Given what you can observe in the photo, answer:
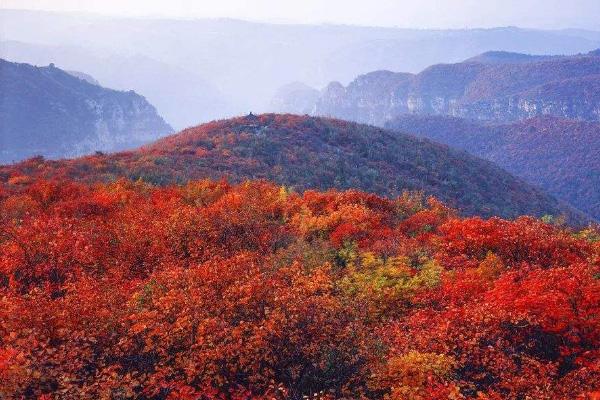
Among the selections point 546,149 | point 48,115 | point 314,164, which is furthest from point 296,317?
point 48,115

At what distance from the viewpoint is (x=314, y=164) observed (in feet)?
156

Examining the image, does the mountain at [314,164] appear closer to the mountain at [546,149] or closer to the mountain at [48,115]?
the mountain at [546,149]

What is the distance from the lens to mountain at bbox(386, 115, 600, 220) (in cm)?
10294

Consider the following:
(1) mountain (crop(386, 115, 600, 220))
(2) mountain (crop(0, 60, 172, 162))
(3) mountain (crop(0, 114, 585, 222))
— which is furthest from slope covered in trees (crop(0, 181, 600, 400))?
(2) mountain (crop(0, 60, 172, 162))

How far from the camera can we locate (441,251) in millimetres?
14789

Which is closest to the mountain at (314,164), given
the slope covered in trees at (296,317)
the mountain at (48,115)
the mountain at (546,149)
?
the slope covered in trees at (296,317)

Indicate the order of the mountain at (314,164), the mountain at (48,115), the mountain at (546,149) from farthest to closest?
1. the mountain at (48,115)
2. the mountain at (546,149)
3. the mountain at (314,164)

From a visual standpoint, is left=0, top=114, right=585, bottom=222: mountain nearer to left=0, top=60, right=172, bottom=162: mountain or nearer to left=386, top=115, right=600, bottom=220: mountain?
left=386, top=115, right=600, bottom=220: mountain

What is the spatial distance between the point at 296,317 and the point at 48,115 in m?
172

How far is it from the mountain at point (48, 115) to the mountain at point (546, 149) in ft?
372

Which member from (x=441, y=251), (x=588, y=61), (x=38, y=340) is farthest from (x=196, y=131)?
(x=588, y=61)

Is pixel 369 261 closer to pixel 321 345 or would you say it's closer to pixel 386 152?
pixel 321 345

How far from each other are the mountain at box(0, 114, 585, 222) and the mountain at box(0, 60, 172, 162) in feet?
364

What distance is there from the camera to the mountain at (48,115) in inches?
5669
